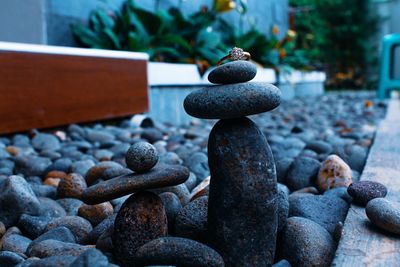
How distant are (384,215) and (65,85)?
8.66ft

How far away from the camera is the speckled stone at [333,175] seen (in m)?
1.75

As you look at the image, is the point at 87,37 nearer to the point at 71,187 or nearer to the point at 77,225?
the point at 71,187

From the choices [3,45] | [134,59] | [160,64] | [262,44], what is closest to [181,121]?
[160,64]

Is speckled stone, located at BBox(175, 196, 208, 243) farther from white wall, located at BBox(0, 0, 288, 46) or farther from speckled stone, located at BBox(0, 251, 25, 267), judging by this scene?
white wall, located at BBox(0, 0, 288, 46)

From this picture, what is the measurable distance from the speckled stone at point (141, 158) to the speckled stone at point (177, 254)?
203 mm

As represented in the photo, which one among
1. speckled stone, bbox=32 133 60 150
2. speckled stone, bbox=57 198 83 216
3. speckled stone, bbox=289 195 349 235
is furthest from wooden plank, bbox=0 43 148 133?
speckled stone, bbox=289 195 349 235

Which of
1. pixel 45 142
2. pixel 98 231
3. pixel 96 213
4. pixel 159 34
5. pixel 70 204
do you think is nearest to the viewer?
pixel 98 231

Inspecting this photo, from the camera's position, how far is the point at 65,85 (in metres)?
3.37

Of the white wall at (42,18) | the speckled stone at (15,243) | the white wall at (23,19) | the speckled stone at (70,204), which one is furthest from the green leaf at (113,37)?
the speckled stone at (15,243)

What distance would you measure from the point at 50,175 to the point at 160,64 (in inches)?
98.9

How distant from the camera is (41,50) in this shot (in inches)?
124

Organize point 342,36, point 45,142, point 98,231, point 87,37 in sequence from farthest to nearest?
point 342,36
point 87,37
point 45,142
point 98,231

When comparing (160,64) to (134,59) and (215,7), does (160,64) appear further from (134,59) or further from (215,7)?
(215,7)

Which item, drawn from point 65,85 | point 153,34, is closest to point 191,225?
point 65,85
